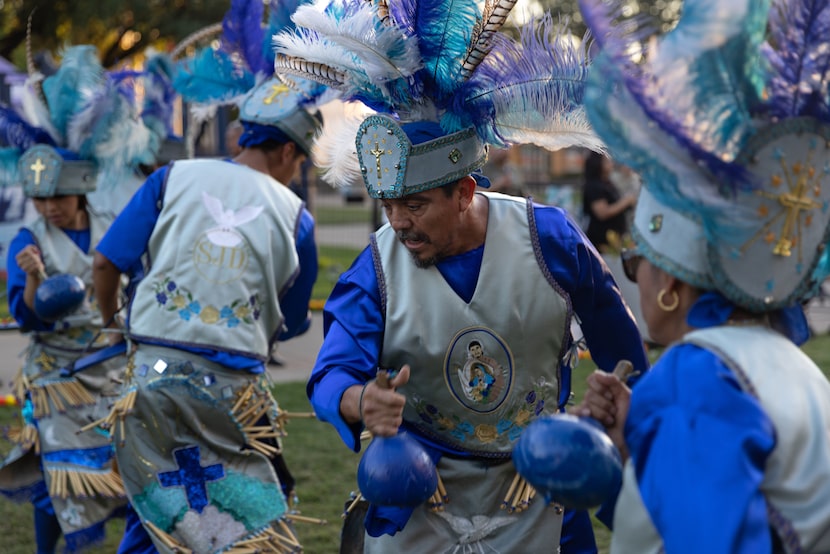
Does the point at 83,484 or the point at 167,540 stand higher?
the point at 167,540

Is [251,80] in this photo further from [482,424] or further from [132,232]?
[482,424]

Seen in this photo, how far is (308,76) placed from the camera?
313cm

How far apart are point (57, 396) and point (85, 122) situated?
4.20 ft

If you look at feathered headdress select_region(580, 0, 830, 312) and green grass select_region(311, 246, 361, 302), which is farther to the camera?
green grass select_region(311, 246, 361, 302)

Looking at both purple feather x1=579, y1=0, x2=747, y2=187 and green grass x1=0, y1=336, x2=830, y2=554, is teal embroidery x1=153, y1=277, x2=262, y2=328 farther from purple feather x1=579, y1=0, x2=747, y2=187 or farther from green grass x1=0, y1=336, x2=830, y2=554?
purple feather x1=579, y1=0, x2=747, y2=187

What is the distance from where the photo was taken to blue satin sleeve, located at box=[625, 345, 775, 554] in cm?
187

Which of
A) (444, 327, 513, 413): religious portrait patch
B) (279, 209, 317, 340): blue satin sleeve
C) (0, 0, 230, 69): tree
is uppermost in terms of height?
(444, 327, 513, 413): religious portrait patch

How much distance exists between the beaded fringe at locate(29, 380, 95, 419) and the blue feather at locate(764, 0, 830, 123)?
12.7ft

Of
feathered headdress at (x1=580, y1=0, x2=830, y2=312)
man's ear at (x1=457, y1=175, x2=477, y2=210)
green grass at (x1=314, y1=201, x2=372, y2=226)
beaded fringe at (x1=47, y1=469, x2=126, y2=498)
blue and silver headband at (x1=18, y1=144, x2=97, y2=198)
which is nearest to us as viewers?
feathered headdress at (x1=580, y1=0, x2=830, y2=312)

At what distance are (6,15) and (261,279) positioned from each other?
708 inches

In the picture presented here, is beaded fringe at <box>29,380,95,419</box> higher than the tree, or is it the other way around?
beaded fringe at <box>29,380,95,419</box>

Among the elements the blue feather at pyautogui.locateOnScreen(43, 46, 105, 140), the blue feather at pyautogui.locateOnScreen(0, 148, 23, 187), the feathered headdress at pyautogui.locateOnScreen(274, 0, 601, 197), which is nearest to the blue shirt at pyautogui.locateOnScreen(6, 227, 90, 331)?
the blue feather at pyautogui.locateOnScreen(0, 148, 23, 187)

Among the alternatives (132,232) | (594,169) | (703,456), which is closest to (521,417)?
(703,456)

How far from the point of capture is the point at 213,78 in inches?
179
